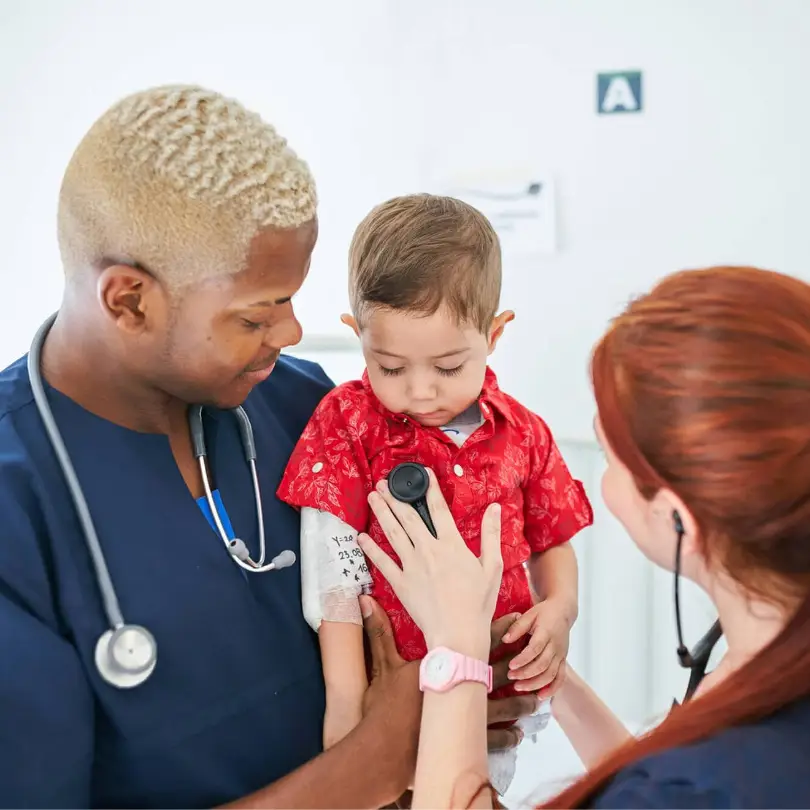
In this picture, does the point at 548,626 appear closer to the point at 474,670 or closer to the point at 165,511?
the point at 474,670

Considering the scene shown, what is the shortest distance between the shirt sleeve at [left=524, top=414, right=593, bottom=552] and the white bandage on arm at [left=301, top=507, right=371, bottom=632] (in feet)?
0.92

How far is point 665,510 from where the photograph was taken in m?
0.86

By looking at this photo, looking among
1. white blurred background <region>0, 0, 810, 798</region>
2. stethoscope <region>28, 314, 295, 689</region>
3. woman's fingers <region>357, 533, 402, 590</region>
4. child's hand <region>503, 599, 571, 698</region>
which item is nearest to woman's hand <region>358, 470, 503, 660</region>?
woman's fingers <region>357, 533, 402, 590</region>

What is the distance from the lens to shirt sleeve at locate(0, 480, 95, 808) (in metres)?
0.87

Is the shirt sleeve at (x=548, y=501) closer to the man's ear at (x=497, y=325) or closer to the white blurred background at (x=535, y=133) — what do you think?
the man's ear at (x=497, y=325)

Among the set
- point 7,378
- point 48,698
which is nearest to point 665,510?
point 48,698

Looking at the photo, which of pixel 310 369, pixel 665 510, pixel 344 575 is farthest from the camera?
pixel 310 369

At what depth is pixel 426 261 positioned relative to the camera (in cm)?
113

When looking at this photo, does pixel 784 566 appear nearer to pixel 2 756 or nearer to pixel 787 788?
pixel 787 788

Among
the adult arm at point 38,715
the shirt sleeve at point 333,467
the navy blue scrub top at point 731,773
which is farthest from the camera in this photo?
the shirt sleeve at point 333,467

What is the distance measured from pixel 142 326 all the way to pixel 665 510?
60 centimetres

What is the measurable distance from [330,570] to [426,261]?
422 millimetres

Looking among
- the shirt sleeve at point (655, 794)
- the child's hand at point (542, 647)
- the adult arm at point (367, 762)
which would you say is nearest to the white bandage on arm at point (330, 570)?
the adult arm at point (367, 762)

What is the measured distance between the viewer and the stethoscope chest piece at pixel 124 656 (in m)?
0.94
